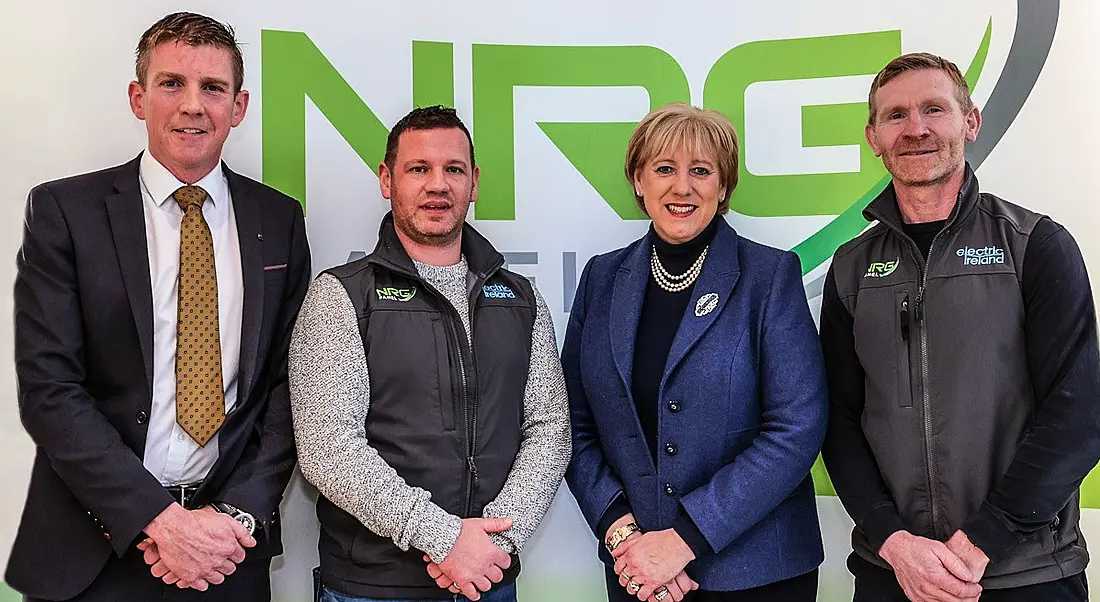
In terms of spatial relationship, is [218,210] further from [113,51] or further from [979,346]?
[979,346]

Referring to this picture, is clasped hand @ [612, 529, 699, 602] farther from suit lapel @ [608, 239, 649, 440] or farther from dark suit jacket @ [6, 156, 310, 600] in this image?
dark suit jacket @ [6, 156, 310, 600]

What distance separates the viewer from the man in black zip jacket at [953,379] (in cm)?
214

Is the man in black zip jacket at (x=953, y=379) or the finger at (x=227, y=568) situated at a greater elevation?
the man in black zip jacket at (x=953, y=379)

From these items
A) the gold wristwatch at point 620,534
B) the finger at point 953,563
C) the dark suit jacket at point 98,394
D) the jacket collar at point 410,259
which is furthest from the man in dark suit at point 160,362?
the finger at point 953,563

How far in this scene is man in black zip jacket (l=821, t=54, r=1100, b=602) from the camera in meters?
2.14

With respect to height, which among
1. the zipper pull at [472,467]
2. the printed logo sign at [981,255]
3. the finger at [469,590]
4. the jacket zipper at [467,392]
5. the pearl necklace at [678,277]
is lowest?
the finger at [469,590]

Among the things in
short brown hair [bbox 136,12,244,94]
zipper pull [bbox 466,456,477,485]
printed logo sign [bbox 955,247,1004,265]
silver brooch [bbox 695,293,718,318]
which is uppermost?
short brown hair [bbox 136,12,244,94]

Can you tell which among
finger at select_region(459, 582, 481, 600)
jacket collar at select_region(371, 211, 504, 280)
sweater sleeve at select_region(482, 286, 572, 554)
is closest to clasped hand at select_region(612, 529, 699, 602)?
sweater sleeve at select_region(482, 286, 572, 554)

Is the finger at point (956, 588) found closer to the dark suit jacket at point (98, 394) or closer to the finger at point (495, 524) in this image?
the finger at point (495, 524)

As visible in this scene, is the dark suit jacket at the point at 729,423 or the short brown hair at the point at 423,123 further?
the short brown hair at the point at 423,123

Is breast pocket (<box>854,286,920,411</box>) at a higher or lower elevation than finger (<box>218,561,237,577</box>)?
higher

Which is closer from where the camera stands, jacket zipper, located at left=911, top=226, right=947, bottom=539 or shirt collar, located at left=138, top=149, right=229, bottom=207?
jacket zipper, located at left=911, top=226, right=947, bottom=539

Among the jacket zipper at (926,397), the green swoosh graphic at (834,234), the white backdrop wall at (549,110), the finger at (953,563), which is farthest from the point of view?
the green swoosh graphic at (834,234)

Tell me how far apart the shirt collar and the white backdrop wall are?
558 mm
